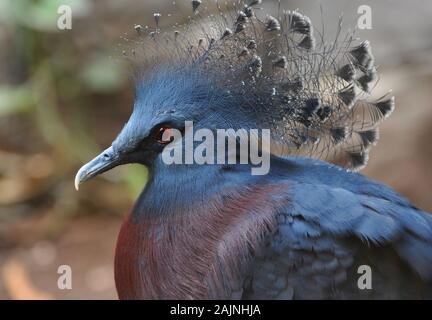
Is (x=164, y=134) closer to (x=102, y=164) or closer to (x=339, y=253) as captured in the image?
(x=102, y=164)

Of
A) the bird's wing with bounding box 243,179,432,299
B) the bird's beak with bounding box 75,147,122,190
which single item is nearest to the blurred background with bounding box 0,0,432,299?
the bird's beak with bounding box 75,147,122,190

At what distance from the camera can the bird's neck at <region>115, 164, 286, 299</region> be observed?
96.6 inches

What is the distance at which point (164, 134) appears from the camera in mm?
2588

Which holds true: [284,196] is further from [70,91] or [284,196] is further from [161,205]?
[70,91]

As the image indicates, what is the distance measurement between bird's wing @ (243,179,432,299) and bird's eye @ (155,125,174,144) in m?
0.49

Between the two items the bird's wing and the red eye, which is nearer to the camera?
the bird's wing

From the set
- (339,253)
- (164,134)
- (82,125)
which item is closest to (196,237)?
(164,134)

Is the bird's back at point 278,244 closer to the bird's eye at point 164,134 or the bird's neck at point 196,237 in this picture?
the bird's neck at point 196,237

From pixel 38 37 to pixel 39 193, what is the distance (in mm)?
1305

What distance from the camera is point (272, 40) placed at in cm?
262

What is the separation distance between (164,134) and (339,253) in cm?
77

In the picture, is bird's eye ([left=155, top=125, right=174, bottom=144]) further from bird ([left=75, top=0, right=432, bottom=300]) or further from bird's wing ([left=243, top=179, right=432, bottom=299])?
bird's wing ([left=243, top=179, right=432, bottom=299])

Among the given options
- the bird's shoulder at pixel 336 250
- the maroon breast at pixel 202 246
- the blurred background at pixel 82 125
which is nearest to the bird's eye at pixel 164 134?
the maroon breast at pixel 202 246
